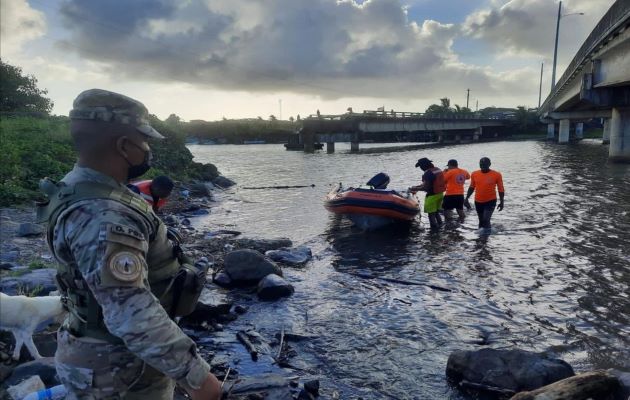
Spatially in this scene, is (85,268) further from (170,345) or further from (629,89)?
(629,89)

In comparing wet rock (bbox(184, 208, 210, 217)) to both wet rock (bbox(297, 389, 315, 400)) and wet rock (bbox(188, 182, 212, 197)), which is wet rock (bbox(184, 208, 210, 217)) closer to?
wet rock (bbox(188, 182, 212, 197))

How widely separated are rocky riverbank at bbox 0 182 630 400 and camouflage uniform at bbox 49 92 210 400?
2.13m

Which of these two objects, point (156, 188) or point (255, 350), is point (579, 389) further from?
point (156, 188)

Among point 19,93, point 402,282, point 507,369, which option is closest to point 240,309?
point 402,282

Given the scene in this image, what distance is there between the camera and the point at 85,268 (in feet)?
6.20

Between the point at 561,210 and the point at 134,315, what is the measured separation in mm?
15752

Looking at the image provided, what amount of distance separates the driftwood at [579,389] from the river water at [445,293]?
1.10 metres

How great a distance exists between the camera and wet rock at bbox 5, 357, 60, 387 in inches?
152

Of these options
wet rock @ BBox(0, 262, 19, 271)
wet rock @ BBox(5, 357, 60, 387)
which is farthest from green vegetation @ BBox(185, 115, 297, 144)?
wet rock @ BBox(5, 357, 60, 387)

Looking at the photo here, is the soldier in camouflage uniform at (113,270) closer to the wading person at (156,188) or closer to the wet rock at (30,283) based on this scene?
the wet rock at (30,283)

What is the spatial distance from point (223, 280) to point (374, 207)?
19.0 ft

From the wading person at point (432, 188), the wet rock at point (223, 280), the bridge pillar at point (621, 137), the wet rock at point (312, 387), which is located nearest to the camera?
the wet rock at point (312, 387)

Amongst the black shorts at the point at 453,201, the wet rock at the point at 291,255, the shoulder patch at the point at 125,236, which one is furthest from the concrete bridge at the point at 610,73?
the shoulder patch at the point at 125,236

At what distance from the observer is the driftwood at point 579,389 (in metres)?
3.92
